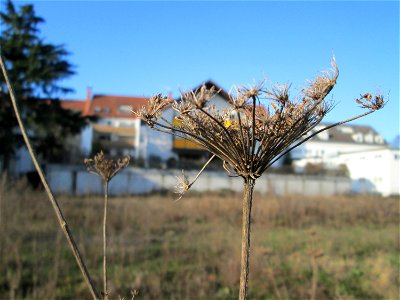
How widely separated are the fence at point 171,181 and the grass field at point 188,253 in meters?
11.2

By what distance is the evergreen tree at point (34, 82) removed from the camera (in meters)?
24.6

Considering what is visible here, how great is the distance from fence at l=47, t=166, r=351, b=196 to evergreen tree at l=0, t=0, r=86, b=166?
13.4ft

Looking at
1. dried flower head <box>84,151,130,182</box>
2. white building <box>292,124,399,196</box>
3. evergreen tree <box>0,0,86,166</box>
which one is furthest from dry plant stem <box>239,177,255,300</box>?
evergreen tree <box>0,0,86,166</box>

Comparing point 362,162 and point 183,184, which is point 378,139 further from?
point 183,184

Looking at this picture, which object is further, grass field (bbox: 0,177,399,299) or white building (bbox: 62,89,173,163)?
white building (bbox: 62,89,173,163)

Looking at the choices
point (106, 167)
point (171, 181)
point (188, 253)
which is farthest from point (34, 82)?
point (106, 167)

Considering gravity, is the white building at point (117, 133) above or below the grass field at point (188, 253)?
above

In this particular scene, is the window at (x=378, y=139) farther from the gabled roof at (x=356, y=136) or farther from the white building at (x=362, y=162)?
the white building at (x=362, y=162)

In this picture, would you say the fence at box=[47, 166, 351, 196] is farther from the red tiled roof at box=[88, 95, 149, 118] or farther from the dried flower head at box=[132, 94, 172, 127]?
the dried flower head at box=[132, 94, 172, 127]

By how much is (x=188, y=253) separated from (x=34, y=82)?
18338 mm

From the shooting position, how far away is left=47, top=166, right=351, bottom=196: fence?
31.7 meters

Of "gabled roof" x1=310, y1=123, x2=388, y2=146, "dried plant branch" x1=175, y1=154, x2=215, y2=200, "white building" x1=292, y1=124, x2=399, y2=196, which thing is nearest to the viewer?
"dried plant branch" x1=175, y1=154, x2=215, y2=200

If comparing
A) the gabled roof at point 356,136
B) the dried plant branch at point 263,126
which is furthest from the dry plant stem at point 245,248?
the gabled roof at point 356,136

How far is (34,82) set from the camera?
84.9ft
